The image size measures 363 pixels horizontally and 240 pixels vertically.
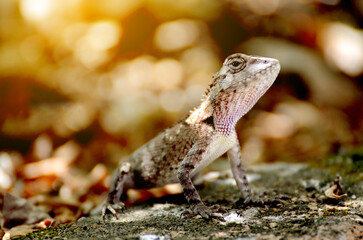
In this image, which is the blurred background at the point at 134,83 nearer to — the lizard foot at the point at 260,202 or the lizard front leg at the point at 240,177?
the lizard front leg at the point at 240,177

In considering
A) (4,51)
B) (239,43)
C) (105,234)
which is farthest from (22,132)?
(239,43)

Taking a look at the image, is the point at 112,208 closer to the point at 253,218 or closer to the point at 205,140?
the point at 205,140

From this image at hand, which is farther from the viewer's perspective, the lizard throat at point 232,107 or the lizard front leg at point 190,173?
the lizard throat at point 232,107

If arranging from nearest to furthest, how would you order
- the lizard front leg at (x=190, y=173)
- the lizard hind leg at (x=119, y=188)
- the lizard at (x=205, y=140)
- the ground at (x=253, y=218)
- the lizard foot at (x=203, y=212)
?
the ground at (x=253, y=218) < the lizard foot at (x=203, y=212) < the lizard front leg at (x=190, y=173) < the lizard at (x=205, y=140) < the lizard hind leg at (x=119, y=188)

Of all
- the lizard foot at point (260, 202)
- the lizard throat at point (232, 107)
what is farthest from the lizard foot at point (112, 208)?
the lizard throat at point (232, 107)

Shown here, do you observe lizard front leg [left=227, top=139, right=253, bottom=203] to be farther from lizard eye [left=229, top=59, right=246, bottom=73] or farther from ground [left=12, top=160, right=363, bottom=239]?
lizard eye [left=229, top=59, right=246, bottom=73]

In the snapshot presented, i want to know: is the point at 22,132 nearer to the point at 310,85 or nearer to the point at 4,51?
the point at 4,51

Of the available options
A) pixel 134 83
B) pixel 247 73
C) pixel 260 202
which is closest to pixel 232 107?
pixel 247 73
